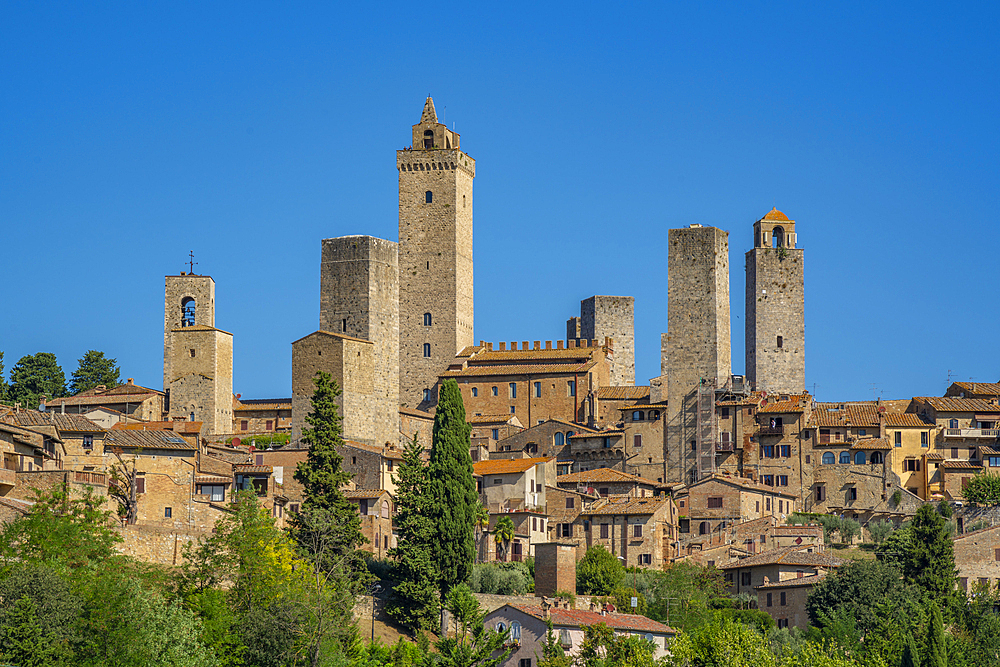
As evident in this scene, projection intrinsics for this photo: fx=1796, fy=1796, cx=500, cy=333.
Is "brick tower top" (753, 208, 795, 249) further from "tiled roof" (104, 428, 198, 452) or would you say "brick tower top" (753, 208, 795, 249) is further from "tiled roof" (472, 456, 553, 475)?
"tiled roof" (104, 428, 198, 452)

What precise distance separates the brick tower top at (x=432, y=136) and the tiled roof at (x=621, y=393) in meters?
16.4

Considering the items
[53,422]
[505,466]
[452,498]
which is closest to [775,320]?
[505,466]

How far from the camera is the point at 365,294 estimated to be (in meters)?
84.2

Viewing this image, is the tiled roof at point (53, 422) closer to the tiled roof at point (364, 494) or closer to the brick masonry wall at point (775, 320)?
the tiled roof at point (364, 494)

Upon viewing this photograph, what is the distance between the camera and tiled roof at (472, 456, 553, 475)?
72312 millimetres

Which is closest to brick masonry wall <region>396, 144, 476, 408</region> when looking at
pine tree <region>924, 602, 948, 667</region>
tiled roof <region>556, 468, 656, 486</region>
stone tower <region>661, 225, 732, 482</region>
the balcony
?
stone tower <region>661, 225, 732, 482</region>

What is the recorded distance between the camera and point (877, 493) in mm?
77875

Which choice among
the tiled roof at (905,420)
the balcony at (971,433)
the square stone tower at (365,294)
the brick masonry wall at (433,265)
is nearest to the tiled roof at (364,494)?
the square stone tower at (365,294)

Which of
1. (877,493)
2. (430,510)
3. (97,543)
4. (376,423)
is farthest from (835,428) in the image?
(97,543)

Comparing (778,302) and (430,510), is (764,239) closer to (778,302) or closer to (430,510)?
(778,302)

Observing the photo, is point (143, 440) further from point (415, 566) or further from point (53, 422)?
point (415, 566)

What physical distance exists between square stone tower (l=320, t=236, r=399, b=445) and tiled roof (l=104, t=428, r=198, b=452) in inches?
624

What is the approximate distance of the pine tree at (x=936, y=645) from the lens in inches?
2199

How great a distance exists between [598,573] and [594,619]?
7.35 m
